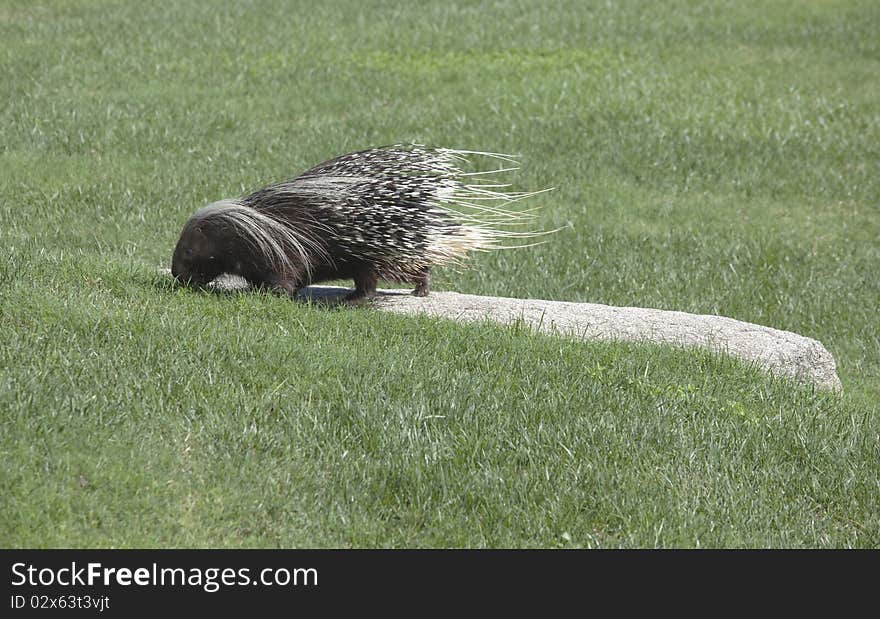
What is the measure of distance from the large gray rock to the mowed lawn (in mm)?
454

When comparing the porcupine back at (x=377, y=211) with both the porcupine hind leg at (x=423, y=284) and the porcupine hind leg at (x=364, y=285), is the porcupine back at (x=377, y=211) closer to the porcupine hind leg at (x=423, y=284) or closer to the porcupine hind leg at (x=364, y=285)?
the porcupine hind leg at (x=364, y=285)

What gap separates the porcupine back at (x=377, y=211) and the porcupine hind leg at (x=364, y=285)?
2.9 inches

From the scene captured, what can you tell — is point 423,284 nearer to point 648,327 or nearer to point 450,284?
point 648,327

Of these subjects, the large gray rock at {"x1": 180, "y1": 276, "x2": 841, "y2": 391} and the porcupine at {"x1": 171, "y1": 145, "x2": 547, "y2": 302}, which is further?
the large gray rock at {"x1": 180, "y1": 276, "x2": 841, "y2": 391}

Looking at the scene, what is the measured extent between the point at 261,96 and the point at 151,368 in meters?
12.6

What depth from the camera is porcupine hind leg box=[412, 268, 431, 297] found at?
9508 millimetres

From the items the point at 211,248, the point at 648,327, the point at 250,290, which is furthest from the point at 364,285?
the point at 648,327

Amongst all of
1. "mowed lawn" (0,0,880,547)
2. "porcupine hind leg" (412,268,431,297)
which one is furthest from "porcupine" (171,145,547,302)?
"mowed lawn" (0,0,880,547)

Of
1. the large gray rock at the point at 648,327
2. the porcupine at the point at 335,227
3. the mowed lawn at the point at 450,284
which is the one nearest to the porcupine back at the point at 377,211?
the porcupine at the point at 335,227

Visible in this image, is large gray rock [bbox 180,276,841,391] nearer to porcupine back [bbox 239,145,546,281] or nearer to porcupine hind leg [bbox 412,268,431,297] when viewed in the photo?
porcupine hind leg [bbox 412,268,431,297]

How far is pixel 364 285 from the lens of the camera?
9.15 meters

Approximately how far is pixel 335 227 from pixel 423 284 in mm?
1184

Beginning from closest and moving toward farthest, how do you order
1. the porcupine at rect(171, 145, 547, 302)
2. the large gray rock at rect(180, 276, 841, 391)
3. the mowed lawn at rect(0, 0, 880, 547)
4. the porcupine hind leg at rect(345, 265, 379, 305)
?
the mowed lawn at rect(0, 0, 880, 547), the porcupine at rect(171, 145, 547, 302), the large gray rock at rect(180, 276, 841, 391), the porcupine hind leg at rect(345, 265, 379, 305)

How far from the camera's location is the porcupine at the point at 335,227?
8.72 m
